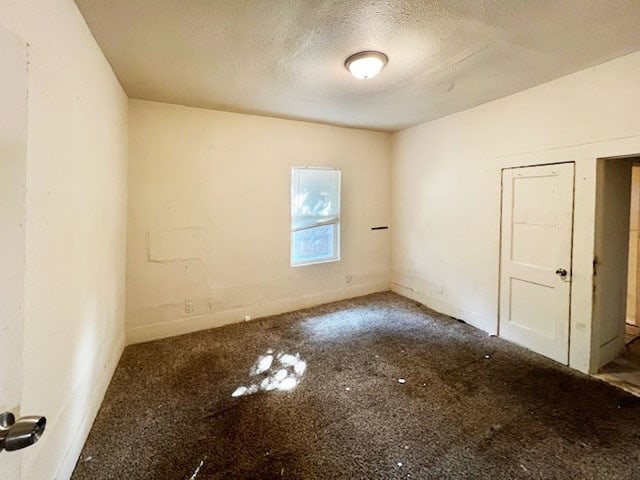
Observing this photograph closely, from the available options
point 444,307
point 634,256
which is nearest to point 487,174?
point 444,307

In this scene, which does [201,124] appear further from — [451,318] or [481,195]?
[451,318]

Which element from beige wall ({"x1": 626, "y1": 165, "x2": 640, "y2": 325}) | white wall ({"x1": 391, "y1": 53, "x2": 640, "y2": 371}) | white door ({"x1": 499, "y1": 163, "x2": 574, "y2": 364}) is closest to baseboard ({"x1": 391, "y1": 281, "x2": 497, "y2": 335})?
white wall ({"x1": 391, "y1": 53, "x2": 640, "y2": 371})

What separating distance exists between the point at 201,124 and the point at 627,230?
4266 millimetres

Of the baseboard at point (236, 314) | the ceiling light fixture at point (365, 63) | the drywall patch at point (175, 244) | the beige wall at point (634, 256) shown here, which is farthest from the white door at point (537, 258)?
the drywall patch at point (175, 244)

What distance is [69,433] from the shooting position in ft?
5.22

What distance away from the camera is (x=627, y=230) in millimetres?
2693

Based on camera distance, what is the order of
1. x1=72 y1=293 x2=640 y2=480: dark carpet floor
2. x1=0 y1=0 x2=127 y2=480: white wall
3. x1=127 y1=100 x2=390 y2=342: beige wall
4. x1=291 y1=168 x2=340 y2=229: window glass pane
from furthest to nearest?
x1=291 y1=168 x2=340 y2=229: window glass pane → x1=127 y1=100 x2=390 y2=342: beige wall → x1=72 y1=293 x2=640 y2=480: dark carpet floor → x1=0 y1=0 x2=127 y2=480: white wall

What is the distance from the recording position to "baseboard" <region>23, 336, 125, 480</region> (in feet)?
4.31

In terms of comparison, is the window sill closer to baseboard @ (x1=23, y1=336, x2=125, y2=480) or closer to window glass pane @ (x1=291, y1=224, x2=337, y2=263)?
window glass pane @ (x1=291, y1=224, x2=337, y2=263)

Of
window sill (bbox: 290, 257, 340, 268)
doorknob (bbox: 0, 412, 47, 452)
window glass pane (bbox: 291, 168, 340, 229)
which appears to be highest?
window glass pane (bbox: 291, 168, 340, 229)

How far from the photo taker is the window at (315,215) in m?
4.03

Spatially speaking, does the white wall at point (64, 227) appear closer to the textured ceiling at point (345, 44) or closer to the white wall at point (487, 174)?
the textured ceiling at point (345, 44)

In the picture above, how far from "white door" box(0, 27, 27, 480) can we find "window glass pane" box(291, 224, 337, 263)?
330 centimetres

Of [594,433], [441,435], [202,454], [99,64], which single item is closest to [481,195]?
[594,433]
